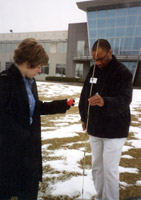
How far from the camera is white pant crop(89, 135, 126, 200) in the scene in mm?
1940

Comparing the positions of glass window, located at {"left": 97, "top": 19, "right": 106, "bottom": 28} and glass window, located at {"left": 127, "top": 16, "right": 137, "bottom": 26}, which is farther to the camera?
glass window, located at {"left": 97, "top": 19, "right": 106, "bottom": 28}

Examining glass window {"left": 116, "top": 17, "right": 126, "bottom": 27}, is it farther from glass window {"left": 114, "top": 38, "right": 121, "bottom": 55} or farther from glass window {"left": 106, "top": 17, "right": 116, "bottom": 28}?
glass window {"left": 114, "top": 38, "right": 121, "bottom": 55}

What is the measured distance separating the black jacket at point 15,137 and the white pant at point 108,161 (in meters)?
0.73

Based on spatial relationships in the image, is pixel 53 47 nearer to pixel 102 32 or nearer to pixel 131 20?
pixel 102 32

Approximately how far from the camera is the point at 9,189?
1.65m

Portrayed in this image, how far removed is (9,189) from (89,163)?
2.02 m

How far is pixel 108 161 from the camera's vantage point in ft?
6.43

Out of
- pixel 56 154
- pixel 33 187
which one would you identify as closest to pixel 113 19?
pixel 56 154

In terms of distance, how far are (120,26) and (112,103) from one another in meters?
25.5

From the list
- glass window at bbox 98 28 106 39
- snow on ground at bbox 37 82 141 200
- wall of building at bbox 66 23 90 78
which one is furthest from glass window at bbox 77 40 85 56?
snow on ground at bbox 37 82 141 200

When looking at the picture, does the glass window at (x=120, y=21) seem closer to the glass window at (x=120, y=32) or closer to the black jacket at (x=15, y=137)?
the glass window at (x=120, y=32)

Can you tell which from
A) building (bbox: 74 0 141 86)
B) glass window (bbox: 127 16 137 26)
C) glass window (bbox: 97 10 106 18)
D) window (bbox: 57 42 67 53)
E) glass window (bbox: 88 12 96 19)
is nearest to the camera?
building (bbox: 74 0 141 86)

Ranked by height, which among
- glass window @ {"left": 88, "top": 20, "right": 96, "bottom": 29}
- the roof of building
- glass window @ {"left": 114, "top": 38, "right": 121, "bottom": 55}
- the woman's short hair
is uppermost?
the roof of building

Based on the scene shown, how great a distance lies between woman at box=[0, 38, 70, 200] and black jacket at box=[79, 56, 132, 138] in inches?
26.3
